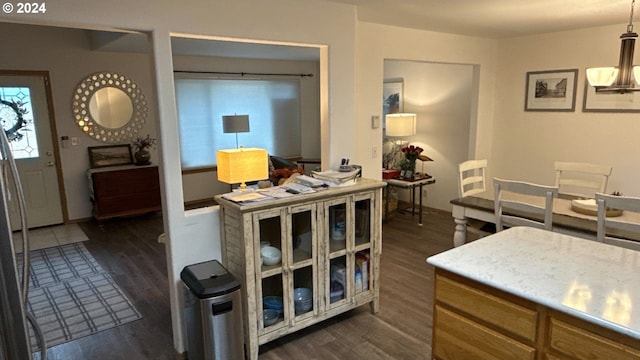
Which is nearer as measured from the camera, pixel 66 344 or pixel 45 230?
pixel 66 344

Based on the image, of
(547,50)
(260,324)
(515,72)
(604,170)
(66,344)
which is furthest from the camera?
(515,72)

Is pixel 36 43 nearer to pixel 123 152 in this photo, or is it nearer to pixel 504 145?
pixel 123 152

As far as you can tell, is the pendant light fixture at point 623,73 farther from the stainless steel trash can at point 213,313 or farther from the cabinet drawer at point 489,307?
the stainless steel trash can at point 213,313

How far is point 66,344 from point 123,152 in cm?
355

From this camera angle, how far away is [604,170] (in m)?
3.61

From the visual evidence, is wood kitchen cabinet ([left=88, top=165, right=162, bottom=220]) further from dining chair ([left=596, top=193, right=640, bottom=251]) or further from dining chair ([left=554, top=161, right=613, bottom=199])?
dining chair ([left=596, top=193, right=640, bottom=251])

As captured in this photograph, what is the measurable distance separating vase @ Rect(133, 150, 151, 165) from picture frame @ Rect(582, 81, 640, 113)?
5463 mm

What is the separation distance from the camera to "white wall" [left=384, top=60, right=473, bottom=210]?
5305 mm

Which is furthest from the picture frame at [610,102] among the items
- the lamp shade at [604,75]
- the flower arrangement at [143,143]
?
the flower arrangement at [143,143]

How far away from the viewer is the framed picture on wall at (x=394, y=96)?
5965 mm

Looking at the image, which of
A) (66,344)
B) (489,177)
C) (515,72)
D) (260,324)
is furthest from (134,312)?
(515,72)

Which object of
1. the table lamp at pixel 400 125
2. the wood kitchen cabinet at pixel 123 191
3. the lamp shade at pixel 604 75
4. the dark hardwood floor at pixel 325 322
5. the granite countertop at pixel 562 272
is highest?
the lamp shade at pixel 604 75

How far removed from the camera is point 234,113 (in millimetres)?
6645

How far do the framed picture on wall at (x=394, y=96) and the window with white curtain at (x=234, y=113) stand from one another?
1.83m
